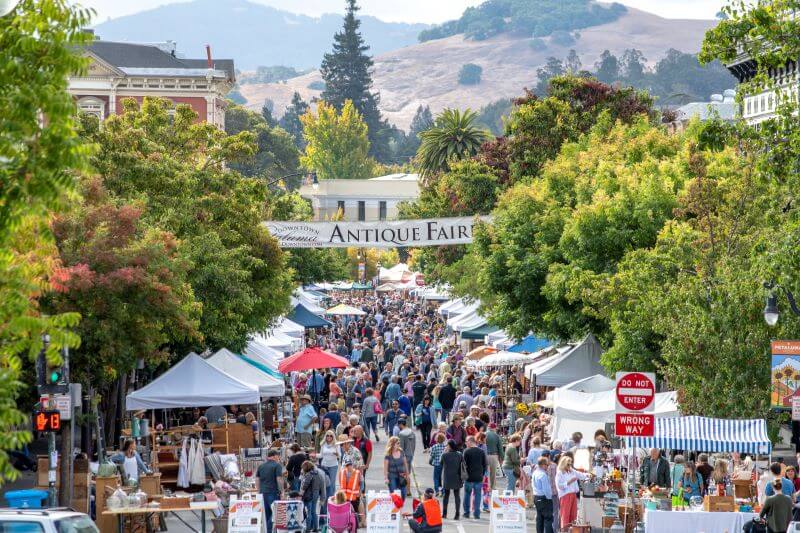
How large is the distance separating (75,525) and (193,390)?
11344 millimetres

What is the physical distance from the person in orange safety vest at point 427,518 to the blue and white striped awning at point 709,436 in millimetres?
3816

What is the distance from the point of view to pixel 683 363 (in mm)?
24844

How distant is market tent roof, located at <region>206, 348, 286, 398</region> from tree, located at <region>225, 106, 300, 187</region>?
328 ft

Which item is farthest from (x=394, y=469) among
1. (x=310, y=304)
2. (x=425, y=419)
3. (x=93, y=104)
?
(x=93, y=104)

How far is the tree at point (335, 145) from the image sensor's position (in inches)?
5536

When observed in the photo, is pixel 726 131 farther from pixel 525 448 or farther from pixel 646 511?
pixel 525 448

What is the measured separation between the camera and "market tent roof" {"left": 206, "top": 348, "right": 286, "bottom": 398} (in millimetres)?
29062

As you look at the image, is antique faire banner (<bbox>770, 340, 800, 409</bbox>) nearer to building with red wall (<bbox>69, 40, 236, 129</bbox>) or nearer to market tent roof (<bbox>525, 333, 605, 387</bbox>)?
market tent roof (<bbox>525, 333, 605, 387</bbox>)

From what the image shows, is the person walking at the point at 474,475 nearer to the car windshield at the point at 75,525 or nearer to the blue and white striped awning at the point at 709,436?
the blue and white striped awning at the point at 709,436

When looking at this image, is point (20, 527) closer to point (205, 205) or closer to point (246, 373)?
point (246, 373)

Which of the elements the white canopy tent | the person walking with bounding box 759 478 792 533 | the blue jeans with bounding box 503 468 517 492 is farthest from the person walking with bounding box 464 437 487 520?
the white canopy tent

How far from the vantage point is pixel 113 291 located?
23.2 meters

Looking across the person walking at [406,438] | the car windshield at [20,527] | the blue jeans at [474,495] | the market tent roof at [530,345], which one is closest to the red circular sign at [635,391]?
the blue jeans at [474,495]

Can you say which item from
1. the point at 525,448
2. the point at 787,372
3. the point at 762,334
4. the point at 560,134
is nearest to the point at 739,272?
the point at 762,334
